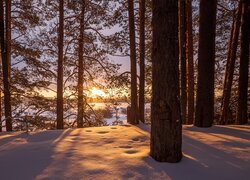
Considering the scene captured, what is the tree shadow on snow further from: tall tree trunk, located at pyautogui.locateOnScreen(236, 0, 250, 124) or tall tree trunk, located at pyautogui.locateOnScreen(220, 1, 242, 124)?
tall tree trunk, located at pyautogui.locateOnScreen(220, 1, 242, 124)

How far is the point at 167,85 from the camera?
13.3 feet

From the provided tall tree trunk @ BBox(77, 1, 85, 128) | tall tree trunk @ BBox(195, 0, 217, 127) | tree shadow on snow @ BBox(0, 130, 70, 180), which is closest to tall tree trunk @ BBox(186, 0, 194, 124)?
tall tree trunk @ BBox(195, 0, 217, 127)

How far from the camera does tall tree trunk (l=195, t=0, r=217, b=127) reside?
7.14m

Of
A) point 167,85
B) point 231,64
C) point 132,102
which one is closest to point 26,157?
point 167,85

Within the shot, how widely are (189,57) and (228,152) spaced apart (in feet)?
24.9

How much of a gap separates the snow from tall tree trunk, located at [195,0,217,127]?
1151 mm

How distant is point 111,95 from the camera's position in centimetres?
1372

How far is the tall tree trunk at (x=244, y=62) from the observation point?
388 inches

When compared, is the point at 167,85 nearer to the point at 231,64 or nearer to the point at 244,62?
the point at 244,62

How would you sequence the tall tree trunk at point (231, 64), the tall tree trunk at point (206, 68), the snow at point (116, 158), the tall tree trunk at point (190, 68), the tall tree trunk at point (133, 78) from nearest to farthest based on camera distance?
the snow at point (116, 158), the tall tree trunk at point (206, 68), the tall tree trunk at point (133, 78), the tall tree trunk at point (190, 68), the tall tree trunk at point (231, 64)

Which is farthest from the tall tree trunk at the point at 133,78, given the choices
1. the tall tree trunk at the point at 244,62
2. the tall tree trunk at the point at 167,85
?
the tall tree trunk at the point at 167,85

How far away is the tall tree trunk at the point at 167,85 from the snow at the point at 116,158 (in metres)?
0.30

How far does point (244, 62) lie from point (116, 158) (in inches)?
319

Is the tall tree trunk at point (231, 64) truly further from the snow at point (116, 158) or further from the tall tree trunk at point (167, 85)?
the tall tree trunk at point (167, 85)
